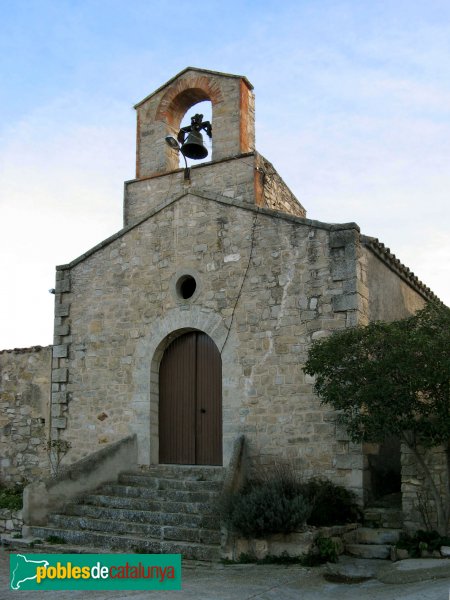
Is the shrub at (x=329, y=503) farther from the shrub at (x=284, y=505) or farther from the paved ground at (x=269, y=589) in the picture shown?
the paved ground at (x=269, y=589)

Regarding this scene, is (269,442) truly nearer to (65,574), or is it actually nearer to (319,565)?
(319,565)

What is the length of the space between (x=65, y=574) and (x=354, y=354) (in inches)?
165

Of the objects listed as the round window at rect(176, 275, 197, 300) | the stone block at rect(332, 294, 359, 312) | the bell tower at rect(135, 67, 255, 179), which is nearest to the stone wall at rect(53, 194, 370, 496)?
the stone block at rect(332, 294, 359, 312)

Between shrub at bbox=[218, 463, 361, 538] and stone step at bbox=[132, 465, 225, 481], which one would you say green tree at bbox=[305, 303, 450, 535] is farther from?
stone step at bbox=[132, 465, 225, 481]

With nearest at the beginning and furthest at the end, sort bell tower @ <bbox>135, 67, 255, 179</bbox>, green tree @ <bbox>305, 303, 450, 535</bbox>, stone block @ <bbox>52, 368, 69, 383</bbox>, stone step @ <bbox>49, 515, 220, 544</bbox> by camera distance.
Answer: green tree @ <bbox>305, 303, 450, 535</bbox>
stone step @ <bbox>49, 515, 220, 544</bbox>
stone block @ <bbox>52, 368, 69, 383</bbox>
bell tower @ <bbox>135, 67, 255, 179</bbox>

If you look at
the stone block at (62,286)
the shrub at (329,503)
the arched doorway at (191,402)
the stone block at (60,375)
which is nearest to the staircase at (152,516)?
the arched doorway at (191,402)

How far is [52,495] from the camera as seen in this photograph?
9766mm

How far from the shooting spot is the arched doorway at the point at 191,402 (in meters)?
10.4

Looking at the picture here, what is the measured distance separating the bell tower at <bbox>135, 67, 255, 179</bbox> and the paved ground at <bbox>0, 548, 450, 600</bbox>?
7679 mm

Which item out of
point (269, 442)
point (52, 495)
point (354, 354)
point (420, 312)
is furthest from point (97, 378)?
point (420, 312)

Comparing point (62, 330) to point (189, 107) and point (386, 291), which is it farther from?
point (386, 291)

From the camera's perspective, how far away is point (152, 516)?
8.84 metres

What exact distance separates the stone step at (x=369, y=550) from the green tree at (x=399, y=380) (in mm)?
700

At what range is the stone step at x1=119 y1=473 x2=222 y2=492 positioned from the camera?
9359 millimetres
